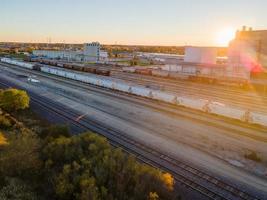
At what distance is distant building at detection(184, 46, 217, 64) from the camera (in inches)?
2985

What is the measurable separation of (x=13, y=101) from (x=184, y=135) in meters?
16.2

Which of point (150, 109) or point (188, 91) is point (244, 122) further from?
point (188, 91)

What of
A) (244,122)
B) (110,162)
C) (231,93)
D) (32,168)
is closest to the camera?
(110,162)

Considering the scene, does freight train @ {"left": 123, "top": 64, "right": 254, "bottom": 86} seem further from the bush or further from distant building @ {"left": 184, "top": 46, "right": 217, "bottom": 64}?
the bush

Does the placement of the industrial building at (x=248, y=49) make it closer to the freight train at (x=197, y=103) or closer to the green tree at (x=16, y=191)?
the freight train at (x=197, y=103)

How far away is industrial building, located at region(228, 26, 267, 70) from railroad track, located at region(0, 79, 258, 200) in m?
42.6

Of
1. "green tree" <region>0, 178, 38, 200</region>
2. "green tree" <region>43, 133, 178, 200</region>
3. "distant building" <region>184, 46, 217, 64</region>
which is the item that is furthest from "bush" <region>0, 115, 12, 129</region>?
"distant building" <region>184, 46, 217, 64</region>

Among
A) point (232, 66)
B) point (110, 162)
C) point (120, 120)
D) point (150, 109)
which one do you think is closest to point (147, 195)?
point (110, 162)

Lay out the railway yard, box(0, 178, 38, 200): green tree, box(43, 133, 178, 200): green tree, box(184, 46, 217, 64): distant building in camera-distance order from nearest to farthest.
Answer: box(43, 133, 178, 200): green tree → box(0, 178, 38, 200): green tree → the railway yard → box(184, 46, 217, 64): distant building

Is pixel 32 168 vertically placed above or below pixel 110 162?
below

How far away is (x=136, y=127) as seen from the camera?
24.1 m

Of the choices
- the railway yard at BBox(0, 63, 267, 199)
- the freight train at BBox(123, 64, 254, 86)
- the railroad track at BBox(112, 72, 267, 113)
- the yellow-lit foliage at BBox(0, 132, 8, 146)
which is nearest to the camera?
the railway yard at BBox(0, 63, 267, 199)

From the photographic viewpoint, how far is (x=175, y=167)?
16484 mm

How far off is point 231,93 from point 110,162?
33.8 metres
